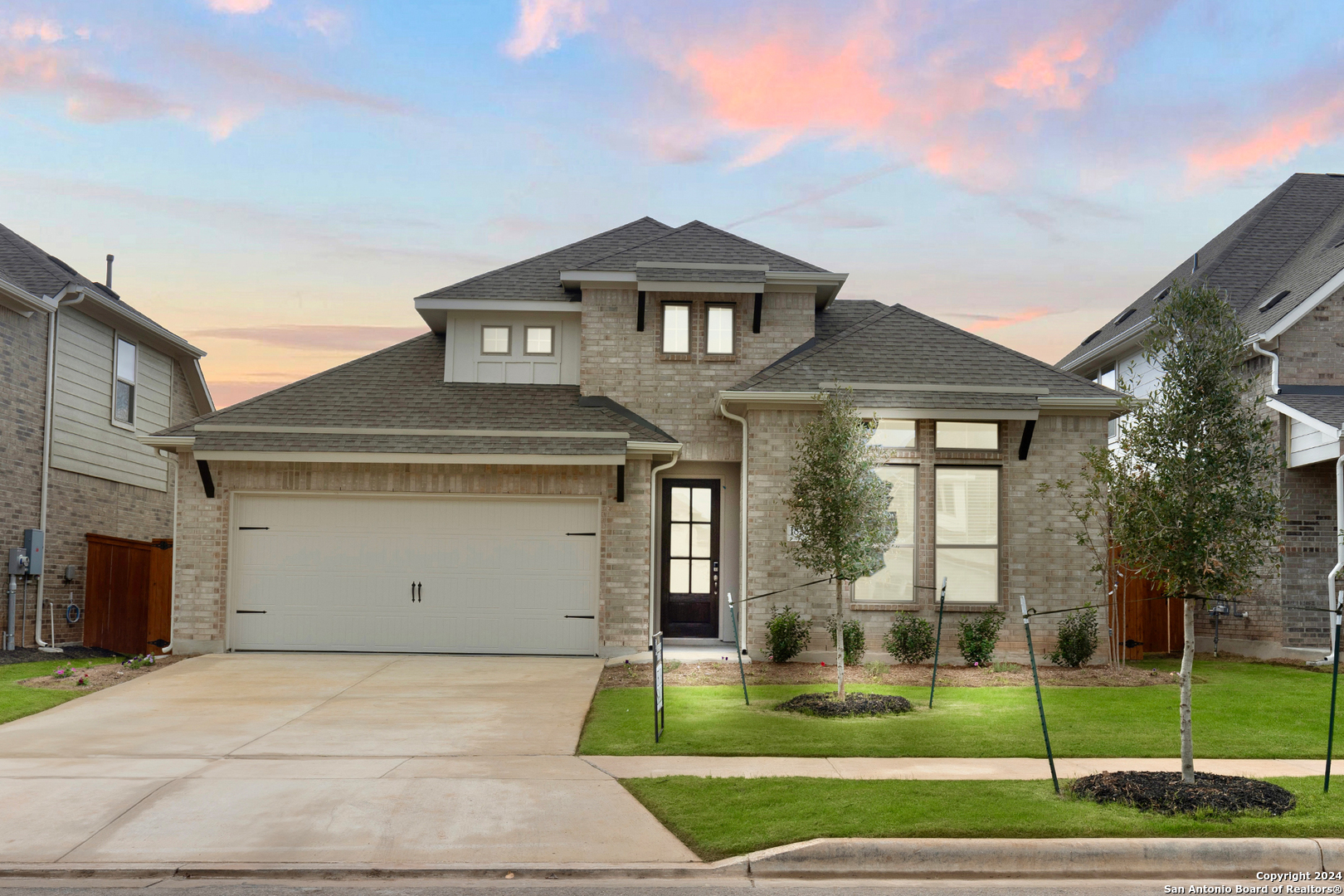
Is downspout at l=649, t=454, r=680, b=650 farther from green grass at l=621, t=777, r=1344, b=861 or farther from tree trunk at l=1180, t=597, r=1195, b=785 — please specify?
tree trunk at l=1180, t=597, r=1195, b=785

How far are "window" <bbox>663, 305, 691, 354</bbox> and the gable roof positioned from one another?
8.09 metres

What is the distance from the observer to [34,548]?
16.7 metres

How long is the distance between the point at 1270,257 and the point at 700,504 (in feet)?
43.5

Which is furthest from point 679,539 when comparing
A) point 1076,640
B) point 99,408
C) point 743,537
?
point 99,408

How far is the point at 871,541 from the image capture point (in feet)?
39.2

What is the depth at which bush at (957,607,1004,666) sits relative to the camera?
14625 millimetres

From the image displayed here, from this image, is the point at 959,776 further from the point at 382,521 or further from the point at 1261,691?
the point at 382,521

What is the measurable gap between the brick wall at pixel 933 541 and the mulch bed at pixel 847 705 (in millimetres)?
3203

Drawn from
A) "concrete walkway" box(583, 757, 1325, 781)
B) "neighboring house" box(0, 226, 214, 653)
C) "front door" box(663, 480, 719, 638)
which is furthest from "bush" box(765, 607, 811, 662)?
"neighboring house" box(0, 226, 214, 653)

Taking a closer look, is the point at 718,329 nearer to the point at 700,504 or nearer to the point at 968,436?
the point at 700,504

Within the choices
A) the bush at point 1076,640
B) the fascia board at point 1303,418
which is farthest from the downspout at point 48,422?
the fascia board at point 1303,418

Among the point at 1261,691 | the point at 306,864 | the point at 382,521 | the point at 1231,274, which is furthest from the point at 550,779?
the point at 1231,274

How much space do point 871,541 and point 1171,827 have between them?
5.41 metres

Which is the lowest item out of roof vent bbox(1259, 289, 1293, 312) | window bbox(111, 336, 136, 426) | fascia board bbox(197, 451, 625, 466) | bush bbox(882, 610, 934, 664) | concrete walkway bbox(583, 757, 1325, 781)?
concrete walkway bbox(583, 757, 1325, 781)
